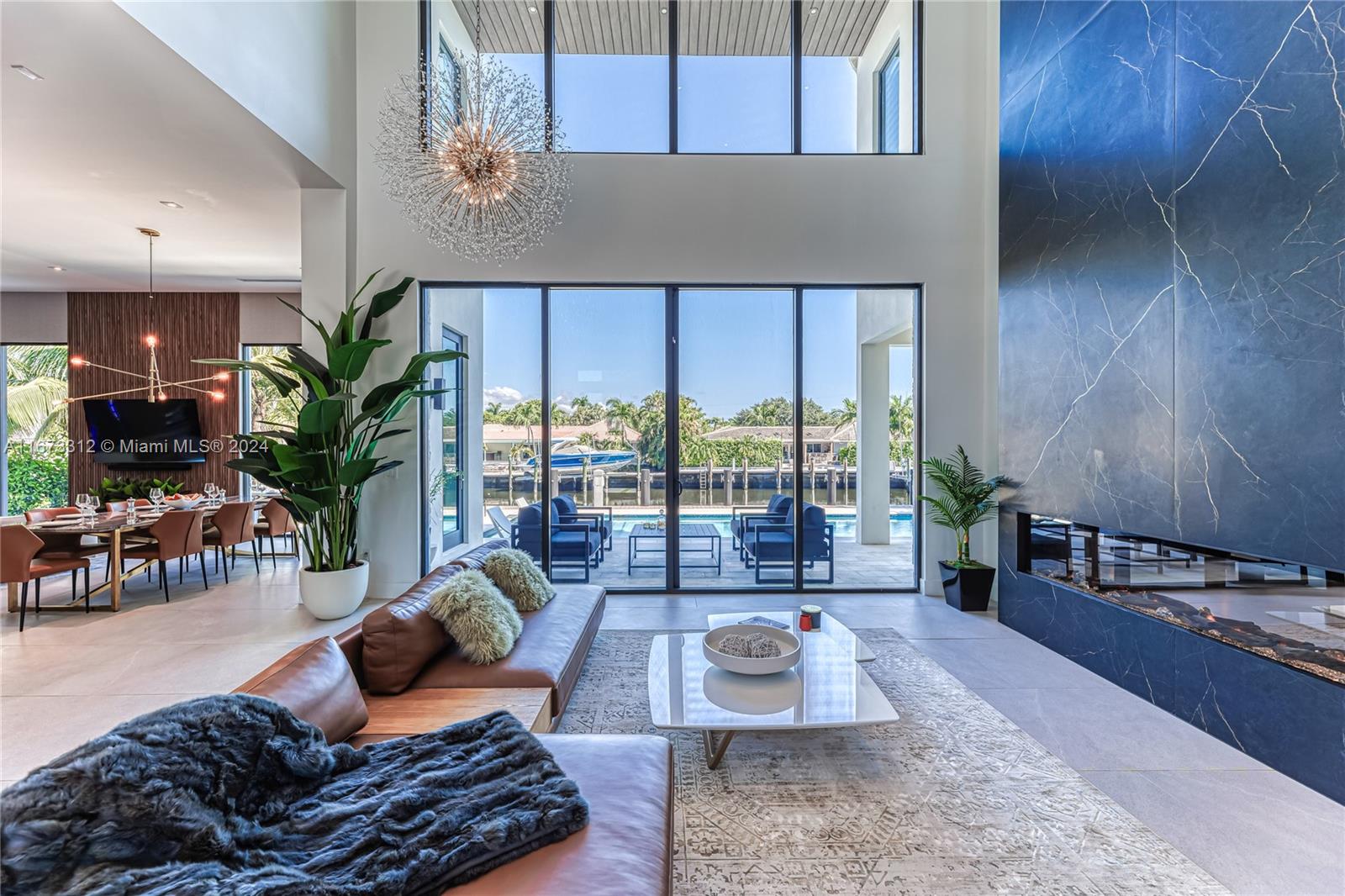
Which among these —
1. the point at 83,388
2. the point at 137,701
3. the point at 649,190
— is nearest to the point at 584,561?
the point at 137,701

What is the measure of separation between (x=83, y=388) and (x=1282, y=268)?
12141 millimetres

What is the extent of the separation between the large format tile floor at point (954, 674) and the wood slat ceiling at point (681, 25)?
514 cm

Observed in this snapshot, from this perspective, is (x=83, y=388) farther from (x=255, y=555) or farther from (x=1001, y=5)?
(x=1001, y=5)

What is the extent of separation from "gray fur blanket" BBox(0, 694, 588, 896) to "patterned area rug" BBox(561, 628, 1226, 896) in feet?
2.60

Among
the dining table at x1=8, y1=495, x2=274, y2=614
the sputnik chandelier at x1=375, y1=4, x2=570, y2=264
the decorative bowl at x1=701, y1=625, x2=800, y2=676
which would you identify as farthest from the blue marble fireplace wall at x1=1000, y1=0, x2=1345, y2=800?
the dining table at x1=8, y1=495, x2=274, y2=614

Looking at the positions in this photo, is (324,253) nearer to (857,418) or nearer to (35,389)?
(857,418)

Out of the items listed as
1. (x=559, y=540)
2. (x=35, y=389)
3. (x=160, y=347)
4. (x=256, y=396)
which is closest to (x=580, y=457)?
(x=559, y=540)

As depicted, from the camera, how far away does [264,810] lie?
4.36 feet

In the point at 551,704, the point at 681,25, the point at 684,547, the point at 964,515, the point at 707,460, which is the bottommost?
the point at 551,704

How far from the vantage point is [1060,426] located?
3828 millimetres

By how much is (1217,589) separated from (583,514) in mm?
4389

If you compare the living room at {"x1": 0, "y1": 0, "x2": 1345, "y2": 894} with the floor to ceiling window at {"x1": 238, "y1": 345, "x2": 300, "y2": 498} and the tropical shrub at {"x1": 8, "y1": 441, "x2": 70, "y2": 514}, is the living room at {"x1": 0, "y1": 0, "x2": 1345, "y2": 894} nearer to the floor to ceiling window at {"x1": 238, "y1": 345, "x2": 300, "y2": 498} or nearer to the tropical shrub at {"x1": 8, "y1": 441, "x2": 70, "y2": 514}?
the tropical shrub at {"x1": 8, "y1": 441, "x2": 70, "y2": 514}

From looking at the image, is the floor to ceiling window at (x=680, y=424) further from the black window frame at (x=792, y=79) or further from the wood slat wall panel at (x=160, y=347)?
the wood slat wall panel at (x=160, y=347)

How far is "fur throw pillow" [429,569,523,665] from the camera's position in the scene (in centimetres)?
250
